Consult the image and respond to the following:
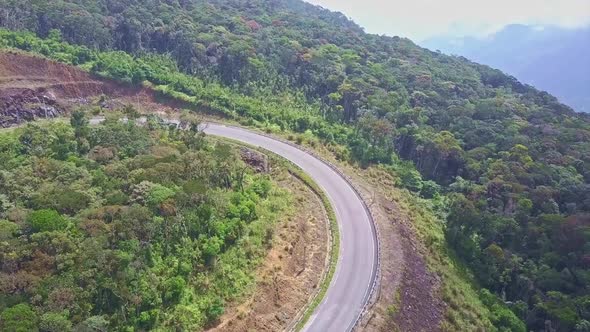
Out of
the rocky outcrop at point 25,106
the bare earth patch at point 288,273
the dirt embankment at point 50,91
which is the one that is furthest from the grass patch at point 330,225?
the rocky outcrop at point 25,106

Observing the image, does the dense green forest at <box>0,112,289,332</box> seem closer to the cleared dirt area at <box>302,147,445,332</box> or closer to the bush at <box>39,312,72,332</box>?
the bush at <box>39,312,72,332</box>

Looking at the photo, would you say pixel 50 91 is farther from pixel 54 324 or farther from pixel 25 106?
pixel 54 324

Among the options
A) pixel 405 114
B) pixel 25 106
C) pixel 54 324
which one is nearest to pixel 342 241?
pixel 54 324

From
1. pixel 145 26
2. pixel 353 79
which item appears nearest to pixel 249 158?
pixel 353 79

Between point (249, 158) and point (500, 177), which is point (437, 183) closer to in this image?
point (500, 177)

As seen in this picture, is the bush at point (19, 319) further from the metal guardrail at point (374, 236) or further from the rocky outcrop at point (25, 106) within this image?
the rocky outcrop at point (25, 106)

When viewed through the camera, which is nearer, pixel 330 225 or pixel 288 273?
pixel 288 273
